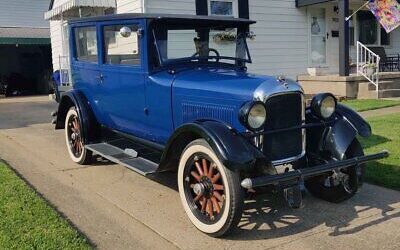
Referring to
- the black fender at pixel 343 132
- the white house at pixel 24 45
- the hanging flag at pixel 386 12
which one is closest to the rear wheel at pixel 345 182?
the black fender at pixel 343 132

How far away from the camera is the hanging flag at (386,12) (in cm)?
1305

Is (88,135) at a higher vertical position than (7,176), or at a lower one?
higher

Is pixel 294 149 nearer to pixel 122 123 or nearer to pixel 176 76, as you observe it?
pixel 176 76

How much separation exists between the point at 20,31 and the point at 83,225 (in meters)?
20.9

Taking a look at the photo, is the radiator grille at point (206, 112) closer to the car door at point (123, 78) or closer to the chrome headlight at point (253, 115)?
the chrome headlight at point (253, 115)

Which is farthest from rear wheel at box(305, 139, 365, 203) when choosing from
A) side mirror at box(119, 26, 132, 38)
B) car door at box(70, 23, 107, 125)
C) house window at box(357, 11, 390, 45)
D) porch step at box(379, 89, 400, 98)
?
house window at box(357, 11, 390, 45)

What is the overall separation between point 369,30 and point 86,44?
41.7ft

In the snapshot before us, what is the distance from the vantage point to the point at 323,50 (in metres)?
15.5

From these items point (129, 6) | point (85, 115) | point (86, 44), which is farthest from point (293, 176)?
point (129, 6)

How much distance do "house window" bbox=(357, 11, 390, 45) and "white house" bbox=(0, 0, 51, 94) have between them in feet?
44.8

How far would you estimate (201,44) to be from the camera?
5488 millimetres

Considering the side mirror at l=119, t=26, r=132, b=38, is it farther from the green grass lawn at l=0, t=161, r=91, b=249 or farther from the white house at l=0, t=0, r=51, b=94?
the white house at l=0, t=0, r=51, b=94

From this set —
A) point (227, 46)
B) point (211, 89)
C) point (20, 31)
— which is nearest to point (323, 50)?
point (227, 46)

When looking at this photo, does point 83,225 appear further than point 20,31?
No
